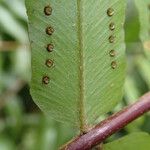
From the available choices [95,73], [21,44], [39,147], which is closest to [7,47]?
[21,44]

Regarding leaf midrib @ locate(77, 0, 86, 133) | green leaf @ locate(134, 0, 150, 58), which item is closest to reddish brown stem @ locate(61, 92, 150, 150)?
leaf midrib @ locate(77, 0, 86, 133)

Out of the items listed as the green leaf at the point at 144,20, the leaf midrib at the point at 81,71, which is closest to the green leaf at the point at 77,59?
the leaf midrib at the point at 81,71

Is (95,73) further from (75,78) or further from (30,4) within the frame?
(30,4)

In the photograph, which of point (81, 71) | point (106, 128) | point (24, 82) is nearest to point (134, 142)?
→ point (106, 128)

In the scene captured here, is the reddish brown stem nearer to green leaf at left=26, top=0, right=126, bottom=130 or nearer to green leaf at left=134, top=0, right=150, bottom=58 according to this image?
green leaf at left=26, top=0, right=126, bottom=130

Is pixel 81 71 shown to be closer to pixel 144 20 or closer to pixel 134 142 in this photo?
pixel 134 142
